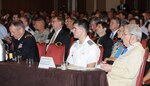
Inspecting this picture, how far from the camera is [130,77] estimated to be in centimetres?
390

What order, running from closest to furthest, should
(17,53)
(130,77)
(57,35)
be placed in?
1. (130,77)
2. (17,53)
3. (57,35)

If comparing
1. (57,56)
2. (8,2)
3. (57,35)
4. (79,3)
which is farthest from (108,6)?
(57,56)

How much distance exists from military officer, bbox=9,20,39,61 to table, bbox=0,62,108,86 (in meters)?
1.02

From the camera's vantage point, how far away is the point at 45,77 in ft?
12.3

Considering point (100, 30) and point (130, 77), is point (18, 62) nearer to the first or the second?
point (130, 77)

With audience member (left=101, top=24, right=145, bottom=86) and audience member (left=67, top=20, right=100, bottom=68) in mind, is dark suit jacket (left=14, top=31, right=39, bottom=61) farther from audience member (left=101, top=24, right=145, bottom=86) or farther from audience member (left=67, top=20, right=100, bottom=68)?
audience member (left=101, top=24, right=145, bottom=86)

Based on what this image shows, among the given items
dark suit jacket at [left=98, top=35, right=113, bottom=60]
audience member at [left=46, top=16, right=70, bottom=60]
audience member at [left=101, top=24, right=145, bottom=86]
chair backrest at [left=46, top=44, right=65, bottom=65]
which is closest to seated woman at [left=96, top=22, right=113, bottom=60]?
dark suit jacket at [left=98, top=35, right=113, bottom=60]

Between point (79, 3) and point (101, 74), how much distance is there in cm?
1404

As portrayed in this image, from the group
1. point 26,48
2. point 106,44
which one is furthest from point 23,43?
point 106,44

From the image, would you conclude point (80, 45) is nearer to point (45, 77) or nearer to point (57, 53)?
point (57, 53)

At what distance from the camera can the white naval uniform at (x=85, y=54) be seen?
4.67 meters

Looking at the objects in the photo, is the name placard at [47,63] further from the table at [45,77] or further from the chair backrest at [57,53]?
the chair backrest at [57,53]

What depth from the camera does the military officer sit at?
17.0ft

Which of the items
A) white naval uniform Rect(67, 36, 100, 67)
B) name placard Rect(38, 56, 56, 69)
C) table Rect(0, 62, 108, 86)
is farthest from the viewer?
white naval uniform Rect(67, 36, 100, 67)
